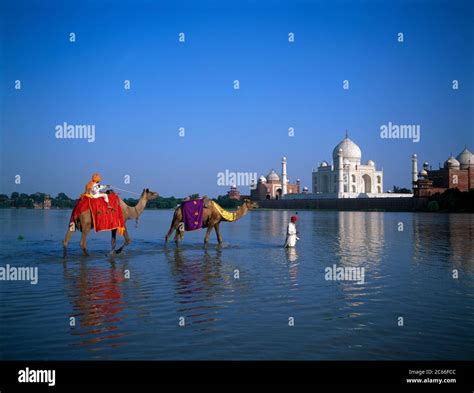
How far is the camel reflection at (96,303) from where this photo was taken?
17.4ft

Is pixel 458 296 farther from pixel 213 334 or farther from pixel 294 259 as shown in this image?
pixel 294 259

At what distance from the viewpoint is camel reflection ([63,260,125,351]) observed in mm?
5309

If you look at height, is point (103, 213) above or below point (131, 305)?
above

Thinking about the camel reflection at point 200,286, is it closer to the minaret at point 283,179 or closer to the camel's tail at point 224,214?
the camel's tail at point 224,214

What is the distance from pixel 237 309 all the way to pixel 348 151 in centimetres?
7367

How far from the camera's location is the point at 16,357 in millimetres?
4715

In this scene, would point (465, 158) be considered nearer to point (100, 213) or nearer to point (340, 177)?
point (340, 177)

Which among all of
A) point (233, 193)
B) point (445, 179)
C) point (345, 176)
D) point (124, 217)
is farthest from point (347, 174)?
point (124, 217)

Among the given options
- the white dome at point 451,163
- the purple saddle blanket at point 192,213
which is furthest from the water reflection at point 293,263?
the white dome at point 451,163
